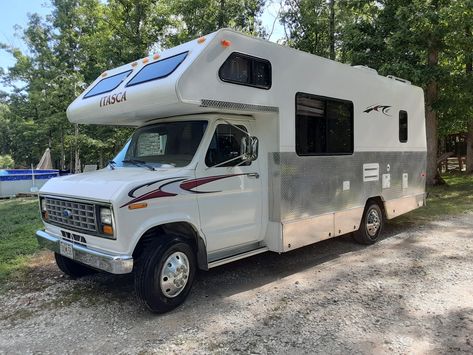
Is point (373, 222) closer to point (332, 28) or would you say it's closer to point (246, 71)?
point (246, 71)

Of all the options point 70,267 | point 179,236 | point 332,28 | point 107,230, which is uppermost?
point 332,28

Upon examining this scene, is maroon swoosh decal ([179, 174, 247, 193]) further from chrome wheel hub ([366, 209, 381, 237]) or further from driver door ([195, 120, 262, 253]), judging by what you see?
chrome wheel hub ([366, 209, 381, 237])

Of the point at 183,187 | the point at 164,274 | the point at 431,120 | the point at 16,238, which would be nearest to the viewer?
the point at 164,274

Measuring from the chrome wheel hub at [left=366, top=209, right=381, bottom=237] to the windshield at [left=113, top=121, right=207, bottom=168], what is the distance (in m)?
3.95

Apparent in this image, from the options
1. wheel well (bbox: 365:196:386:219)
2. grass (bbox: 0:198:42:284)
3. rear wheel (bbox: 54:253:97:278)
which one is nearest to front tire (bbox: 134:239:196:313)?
rear wheel (bbox: 54:253:97:278)

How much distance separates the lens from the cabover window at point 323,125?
5852 millimetres

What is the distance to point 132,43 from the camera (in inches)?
656

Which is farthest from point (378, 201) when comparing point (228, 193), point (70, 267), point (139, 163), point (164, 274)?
point (70, 267)

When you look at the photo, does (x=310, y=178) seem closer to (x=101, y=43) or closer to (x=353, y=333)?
(x=353, y=333)

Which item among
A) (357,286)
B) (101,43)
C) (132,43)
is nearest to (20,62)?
(101,43)

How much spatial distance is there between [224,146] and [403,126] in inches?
189

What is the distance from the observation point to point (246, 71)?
509 centimetres

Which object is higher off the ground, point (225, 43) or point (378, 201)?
point (225, 43)

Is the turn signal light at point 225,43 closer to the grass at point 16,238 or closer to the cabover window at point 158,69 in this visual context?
the cabover window at point 158,69
